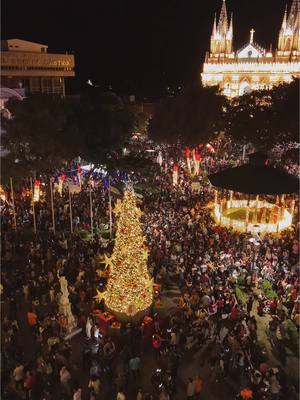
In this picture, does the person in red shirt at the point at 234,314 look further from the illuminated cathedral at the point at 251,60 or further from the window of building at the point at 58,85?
the illuminated cathedral at the point at 251,60

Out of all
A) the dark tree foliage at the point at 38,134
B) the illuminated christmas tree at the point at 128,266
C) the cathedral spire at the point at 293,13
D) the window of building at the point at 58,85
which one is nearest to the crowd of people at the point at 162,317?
the illuminated christmas tree at the point at 128,266

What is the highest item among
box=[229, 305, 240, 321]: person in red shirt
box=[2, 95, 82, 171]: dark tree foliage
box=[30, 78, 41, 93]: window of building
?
box=[30, 78, 41, 93]: window of building

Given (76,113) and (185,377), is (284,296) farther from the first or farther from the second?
(76,113)

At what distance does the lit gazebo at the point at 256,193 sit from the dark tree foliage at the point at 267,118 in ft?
14.1

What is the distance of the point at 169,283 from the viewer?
50.2ft

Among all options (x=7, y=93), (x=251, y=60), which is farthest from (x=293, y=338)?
(x=251, y=60)

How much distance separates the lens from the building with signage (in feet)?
145

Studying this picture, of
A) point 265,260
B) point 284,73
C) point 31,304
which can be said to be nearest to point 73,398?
point 31,304

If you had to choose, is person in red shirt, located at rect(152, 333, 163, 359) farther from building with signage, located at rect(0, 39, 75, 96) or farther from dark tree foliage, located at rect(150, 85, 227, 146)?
building with signage, located at rect(0, 39, 75, 96)

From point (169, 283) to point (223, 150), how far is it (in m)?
25.5

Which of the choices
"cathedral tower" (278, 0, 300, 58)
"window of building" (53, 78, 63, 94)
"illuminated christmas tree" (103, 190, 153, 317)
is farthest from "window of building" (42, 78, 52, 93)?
"illuminated christmas tree" (103, 190, 153, 317)

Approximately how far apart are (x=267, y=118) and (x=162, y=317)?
18.1 meters

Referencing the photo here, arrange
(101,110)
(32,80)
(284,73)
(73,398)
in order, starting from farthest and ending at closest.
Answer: (284,73) → (32,80) → (101,110) → (73,398)

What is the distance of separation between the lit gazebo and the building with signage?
27.3m
